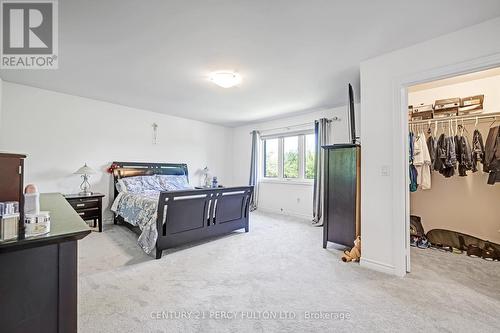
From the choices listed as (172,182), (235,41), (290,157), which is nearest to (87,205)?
(172,182)

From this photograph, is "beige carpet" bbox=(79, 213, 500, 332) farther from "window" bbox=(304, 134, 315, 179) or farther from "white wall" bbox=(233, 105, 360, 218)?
"window" bbox=(304, 134, 315, 179)

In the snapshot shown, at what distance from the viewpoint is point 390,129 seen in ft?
7.99

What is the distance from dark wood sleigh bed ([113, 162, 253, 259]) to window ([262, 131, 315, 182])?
6.32 feet

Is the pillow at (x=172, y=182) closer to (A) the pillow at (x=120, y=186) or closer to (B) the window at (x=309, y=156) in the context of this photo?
(A) the pillow at (x=120, y=186)

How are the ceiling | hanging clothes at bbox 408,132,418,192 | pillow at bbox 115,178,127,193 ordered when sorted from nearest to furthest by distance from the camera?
1. the ceiling
2. hanging clothes at bbox 408,132,418,192
3. pillow at bbox 115,178,127,193

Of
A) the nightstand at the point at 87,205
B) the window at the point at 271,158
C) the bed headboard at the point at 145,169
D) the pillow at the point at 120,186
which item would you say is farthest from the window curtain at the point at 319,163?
the nightstand at the point at 87,205

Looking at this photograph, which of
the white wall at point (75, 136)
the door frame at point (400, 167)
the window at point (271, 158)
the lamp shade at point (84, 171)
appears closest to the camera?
the door frame at point (400, 167)

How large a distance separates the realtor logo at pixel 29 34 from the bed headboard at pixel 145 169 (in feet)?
6.82

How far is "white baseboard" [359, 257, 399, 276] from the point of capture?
239cm

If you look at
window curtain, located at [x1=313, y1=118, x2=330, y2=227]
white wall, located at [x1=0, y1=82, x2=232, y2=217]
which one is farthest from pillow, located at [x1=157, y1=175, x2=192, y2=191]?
window curtain, located at [x1=313, y1=118, x2=330, y2=227]

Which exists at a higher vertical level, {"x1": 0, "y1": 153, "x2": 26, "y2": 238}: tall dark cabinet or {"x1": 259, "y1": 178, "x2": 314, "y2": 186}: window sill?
{"x1": 0, "y1": 153, "x2": 26, "y2": 238}: tall dark cabinet

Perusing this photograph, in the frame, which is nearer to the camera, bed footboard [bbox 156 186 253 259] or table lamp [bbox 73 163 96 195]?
bed footboard [bbox 156 186 253 259]

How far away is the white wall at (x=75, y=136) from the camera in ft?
11.6

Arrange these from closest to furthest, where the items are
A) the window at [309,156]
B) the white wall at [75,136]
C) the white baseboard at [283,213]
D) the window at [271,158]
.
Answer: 1. the white wall at [75,136]
2. the white baseboard at [283,213]
3. the window at [309,156]
4. the window at [271,158]
